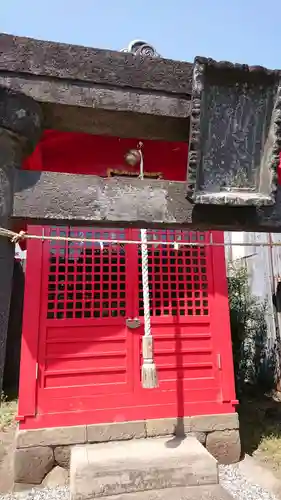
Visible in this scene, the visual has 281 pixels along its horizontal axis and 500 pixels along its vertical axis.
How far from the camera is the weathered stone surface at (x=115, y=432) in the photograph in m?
4.15

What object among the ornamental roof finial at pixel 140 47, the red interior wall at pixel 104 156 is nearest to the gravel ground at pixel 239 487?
the red interior wall at pixel 104 156

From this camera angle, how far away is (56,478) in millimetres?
4086

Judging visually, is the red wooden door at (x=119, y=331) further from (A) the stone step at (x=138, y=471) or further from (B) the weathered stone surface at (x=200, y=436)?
(A) the stone step at (x=138, y=471)

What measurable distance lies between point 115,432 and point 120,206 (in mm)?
3285

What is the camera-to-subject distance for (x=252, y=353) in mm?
7840

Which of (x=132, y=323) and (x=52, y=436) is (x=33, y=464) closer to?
(x=52, y=436)

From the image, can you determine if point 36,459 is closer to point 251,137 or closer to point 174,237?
point 174,237

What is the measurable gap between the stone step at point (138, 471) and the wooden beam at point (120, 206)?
2.65 meters

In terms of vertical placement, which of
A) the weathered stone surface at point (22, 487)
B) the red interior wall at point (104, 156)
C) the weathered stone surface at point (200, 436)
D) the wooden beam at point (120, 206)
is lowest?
the weathered stone surface at point (22, 487)

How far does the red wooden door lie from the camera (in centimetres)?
427

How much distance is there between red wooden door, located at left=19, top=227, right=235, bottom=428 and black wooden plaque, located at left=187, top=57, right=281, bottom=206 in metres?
2.15

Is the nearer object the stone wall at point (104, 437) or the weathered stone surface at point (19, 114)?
the weathered stone surface at point (19, 114)

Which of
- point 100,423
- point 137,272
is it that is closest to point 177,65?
point 137,272

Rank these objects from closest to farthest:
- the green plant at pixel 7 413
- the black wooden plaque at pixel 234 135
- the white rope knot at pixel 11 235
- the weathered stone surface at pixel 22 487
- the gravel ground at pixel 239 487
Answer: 1. the white rope knot at pixel 11 235
2. the black wooden plaque at pixel 234 135
3. the gravel ground at pixel 239 487
4. the weathered stone surface at pixel 22 487
5. the green plant at pixel 7 413
